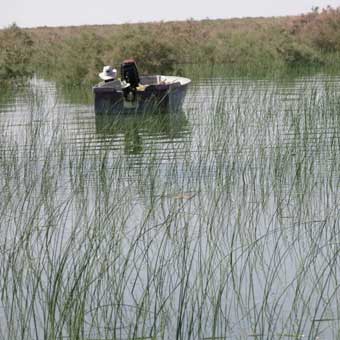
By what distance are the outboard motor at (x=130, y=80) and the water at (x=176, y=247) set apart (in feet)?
11.0

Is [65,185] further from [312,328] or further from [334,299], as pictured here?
[312,328]

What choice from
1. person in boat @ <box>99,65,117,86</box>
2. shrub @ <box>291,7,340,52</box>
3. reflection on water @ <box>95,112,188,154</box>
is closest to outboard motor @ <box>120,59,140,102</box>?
reflection on water @ <box>95,112,188,154</box>

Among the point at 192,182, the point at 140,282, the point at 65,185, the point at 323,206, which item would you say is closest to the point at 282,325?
the point at 140,282

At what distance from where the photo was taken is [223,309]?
5121mm

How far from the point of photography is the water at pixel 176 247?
480 centimetres

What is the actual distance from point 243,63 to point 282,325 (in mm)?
22023

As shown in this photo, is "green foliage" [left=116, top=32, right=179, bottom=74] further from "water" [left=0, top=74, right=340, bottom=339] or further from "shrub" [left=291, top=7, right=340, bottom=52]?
"water" [left=0, top=74, right=340, bottom=339]

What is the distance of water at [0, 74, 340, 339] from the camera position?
15.8ft

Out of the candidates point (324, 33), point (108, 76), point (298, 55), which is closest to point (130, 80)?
point (108, 76)

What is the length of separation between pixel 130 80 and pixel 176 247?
9.14 meters

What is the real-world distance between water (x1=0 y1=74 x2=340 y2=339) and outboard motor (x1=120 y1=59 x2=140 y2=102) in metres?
3.36

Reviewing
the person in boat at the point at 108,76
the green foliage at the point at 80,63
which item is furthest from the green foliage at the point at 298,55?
the person in boat at the point at 108,76

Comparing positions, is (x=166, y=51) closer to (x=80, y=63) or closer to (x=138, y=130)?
(x=80, y=63)

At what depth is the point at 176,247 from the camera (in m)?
6.07
